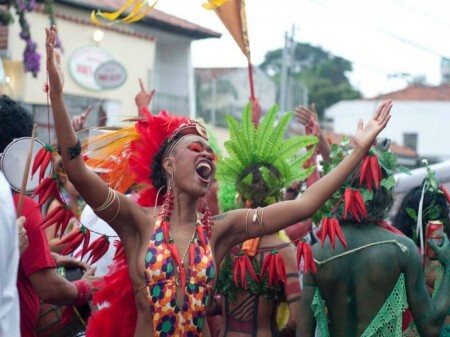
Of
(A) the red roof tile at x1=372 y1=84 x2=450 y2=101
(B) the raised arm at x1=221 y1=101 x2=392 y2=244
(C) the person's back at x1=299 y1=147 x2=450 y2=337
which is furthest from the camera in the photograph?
(A) the red roof tile at x1=372 y1=84 x2=450 y2=101

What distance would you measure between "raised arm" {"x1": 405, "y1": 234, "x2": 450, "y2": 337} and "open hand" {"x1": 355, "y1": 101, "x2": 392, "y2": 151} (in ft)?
2.85

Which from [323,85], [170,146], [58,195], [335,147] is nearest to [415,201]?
[335,147]

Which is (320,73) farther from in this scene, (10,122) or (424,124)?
(10,122)

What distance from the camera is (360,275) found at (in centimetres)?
493

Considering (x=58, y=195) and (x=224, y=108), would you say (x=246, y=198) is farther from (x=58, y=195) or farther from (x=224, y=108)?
(x=224, y=108)

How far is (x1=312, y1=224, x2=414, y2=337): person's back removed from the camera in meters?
4.88

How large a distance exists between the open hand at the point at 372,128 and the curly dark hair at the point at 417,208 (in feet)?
5.28

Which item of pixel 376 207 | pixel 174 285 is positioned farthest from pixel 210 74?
pixel 174 285

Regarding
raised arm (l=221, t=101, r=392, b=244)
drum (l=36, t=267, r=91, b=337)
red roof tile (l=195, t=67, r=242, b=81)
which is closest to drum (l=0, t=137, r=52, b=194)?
drum (l=36, t=267, r=91, b=337)

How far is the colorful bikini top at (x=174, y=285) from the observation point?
409cm

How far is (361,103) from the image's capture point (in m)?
54.7

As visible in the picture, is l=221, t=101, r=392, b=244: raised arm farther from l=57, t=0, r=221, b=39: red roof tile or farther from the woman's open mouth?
l=57, t=0, r=221, b=39: red roof tile

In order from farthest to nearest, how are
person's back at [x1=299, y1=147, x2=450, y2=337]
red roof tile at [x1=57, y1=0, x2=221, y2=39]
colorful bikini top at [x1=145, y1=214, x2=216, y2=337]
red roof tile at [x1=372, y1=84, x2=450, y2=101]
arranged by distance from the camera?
red roof tile at [x1=372, y1=84, x2=450, y2=101] → red roof tile at [x1=57, y1=0, x2=221, y2=39] → person's back at [x1=299, y1=147, x2=450, y2=337] → colorful bikini top at [x1=145, y1=214, x2=216, y2=337]

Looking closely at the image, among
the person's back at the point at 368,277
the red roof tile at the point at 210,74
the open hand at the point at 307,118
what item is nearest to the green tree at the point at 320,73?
the red roof tile at the point at 210,74
